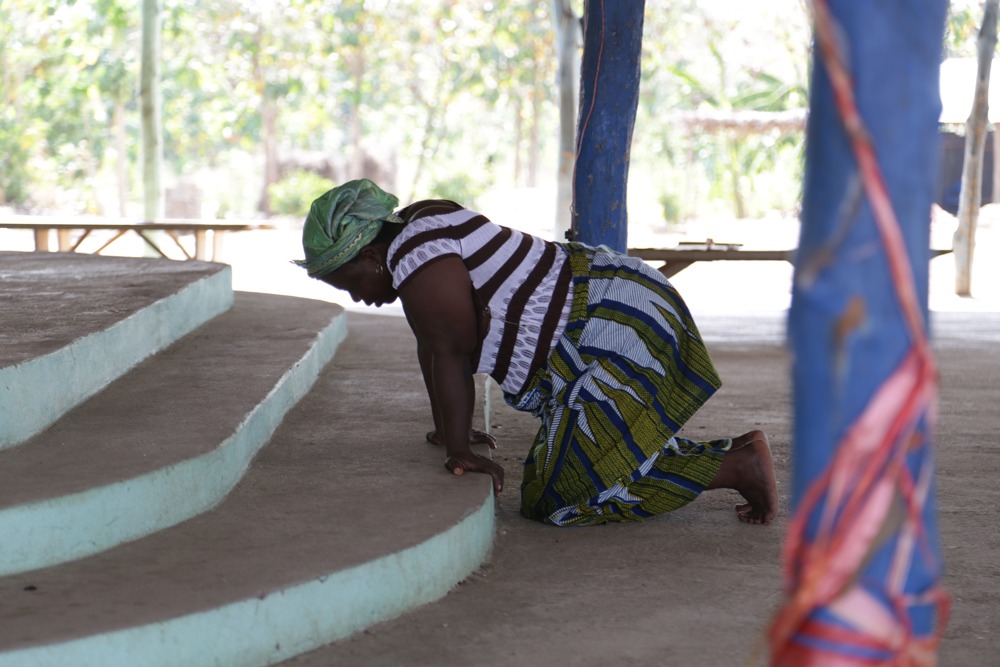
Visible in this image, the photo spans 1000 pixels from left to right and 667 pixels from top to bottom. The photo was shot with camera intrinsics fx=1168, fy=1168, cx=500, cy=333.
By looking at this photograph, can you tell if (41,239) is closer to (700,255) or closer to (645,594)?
(700,255)

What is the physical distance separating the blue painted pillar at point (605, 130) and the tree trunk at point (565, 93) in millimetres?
3934

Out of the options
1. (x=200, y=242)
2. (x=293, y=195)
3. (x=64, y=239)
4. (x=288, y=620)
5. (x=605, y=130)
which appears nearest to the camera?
(x=288, y=620)

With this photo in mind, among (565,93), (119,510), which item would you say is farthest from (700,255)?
(119,510)

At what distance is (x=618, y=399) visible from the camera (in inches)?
123

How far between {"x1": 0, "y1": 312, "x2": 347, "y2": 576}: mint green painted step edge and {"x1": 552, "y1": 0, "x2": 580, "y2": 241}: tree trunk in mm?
7067

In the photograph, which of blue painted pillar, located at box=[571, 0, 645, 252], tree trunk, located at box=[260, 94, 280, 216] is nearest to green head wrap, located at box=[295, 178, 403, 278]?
blue painted pillar, located at box=[571, 0, 645, 252]

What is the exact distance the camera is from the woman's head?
2.92 meters

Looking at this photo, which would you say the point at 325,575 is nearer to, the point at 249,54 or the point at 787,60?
the point at 249,54

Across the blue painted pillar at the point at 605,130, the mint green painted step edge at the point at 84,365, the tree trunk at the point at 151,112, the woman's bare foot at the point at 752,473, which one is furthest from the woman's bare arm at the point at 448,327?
the tree trunk at the point at 151,112

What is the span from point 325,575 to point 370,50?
20.7 meters

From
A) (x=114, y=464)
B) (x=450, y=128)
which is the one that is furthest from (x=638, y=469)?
(x=450, y=128)

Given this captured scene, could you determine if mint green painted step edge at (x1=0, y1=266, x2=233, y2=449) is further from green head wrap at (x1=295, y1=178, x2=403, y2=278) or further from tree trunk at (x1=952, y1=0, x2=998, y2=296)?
tree trunk at (x1=952, y1=0, x2=998, y2=296)

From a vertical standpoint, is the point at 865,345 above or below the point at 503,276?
above

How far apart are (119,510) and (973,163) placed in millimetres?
9812
